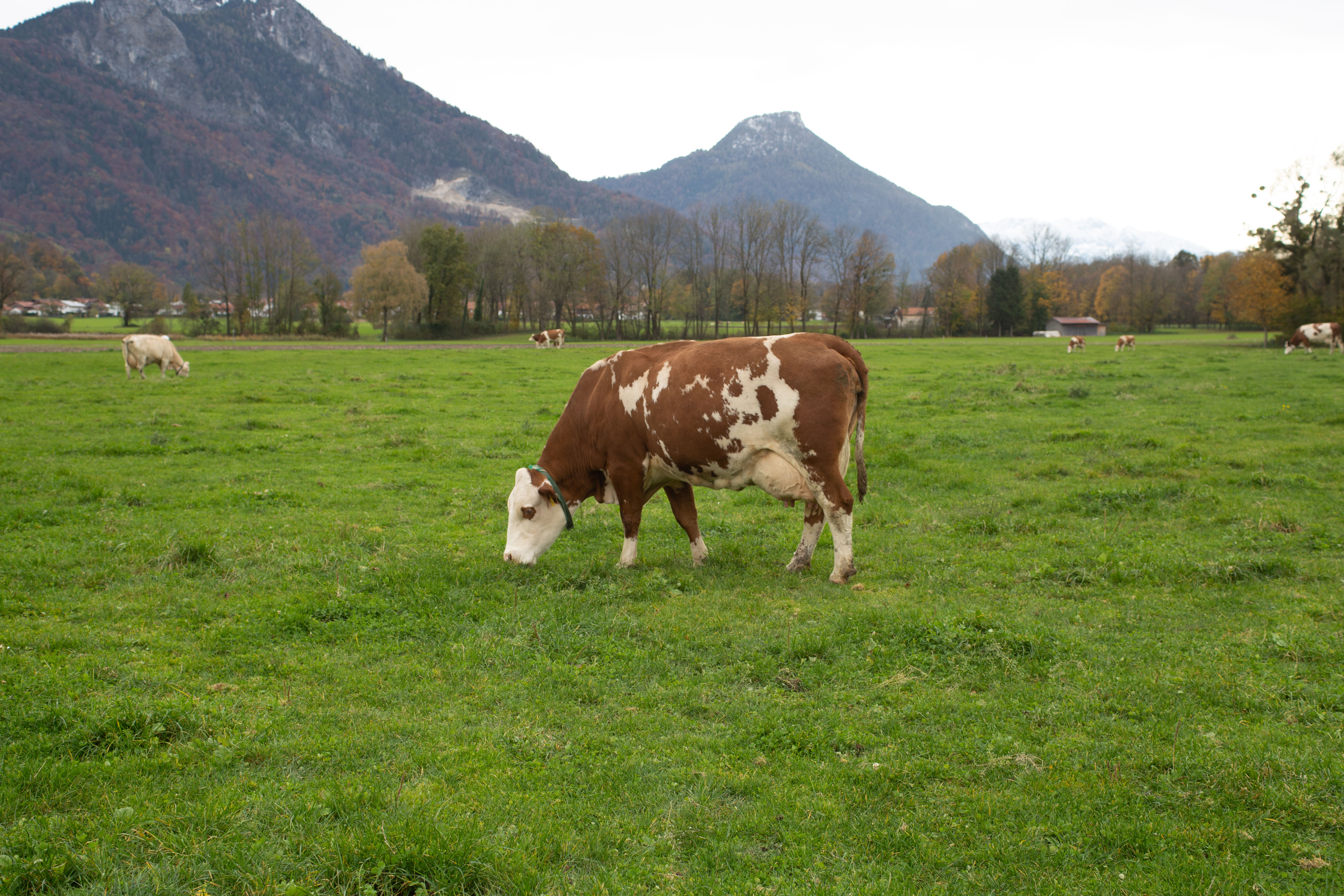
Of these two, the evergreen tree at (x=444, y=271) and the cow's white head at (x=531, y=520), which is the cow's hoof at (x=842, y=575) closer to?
the cow's white head at (x=531, y=520)

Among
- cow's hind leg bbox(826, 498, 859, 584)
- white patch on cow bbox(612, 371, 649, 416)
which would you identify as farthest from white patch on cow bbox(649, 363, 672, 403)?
cow's hind leg bbox(826, 498, 859, 584)

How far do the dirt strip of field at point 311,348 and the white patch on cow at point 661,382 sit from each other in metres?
24.4

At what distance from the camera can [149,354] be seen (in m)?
28.5

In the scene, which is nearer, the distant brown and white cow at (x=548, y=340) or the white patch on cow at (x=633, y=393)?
the white patch on cow at (x=633, y=393)

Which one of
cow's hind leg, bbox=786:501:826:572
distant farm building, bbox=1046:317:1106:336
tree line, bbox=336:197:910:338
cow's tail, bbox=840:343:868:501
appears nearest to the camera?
cow's tail, bbox=840:343:868:501

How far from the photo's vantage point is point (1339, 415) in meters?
17.5

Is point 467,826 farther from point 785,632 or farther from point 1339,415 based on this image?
point 1339,415

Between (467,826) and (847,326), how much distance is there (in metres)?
96.7

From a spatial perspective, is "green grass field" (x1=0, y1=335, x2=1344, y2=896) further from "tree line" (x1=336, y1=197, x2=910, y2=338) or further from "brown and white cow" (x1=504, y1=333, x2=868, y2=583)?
"tree line" (x1=336, y1=197, x2=910, y2=338)

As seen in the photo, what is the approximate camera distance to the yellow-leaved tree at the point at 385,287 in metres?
69.2

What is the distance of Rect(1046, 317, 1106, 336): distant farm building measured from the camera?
116312 mm

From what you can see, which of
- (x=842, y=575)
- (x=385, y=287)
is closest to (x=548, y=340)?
(x=385, y=287)

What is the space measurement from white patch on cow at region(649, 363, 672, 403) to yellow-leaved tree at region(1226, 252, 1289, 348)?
205 ft

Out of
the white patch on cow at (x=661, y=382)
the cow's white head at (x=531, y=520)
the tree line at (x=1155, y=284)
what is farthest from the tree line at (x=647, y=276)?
the white patch on cow at (x=661, y=382)
